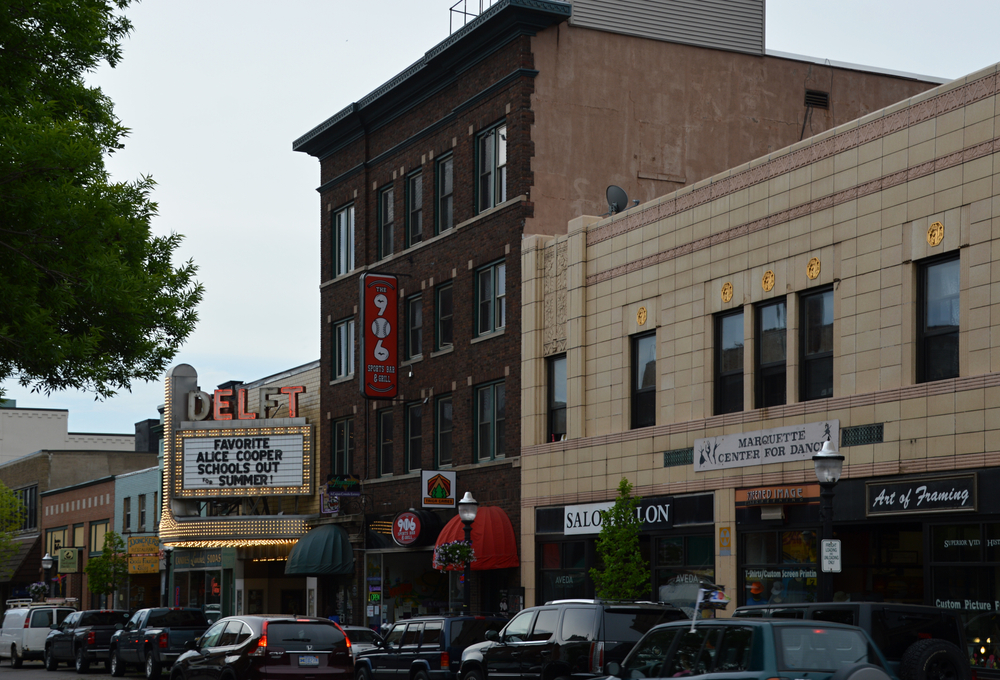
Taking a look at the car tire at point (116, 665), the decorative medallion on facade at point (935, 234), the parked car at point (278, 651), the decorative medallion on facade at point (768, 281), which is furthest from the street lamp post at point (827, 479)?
the car tire at point (116, 665)

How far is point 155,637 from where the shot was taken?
3397 centimetres

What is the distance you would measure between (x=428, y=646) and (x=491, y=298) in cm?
1179

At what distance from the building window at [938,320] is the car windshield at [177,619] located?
829 inches

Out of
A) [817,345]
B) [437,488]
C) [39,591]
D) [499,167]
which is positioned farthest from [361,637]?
[39,591]

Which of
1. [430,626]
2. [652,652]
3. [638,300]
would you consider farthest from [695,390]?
[652,652]

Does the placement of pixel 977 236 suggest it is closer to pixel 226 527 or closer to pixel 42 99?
pixel 42 99

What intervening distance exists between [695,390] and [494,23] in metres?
11.9

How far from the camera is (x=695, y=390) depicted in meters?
26.4

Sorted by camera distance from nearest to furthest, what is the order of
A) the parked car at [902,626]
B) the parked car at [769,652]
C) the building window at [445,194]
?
the parked car at [769,652]
the parked car at [902,626]
the building window at [445,194]

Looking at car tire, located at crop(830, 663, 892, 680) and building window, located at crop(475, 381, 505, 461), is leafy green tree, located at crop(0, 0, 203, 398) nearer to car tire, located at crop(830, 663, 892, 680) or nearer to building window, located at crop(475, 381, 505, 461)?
car tire, located at crop(830, 663, 892, 680)

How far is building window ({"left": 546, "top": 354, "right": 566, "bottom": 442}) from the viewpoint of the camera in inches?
1223

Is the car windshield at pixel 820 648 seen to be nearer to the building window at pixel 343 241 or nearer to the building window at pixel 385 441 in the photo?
the building window at pixel 385 441

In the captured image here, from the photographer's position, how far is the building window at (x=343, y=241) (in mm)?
41719

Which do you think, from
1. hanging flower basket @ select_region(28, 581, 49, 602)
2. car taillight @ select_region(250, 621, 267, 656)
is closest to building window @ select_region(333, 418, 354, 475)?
car taillight @ select_region(250, 621, 267, 656)
